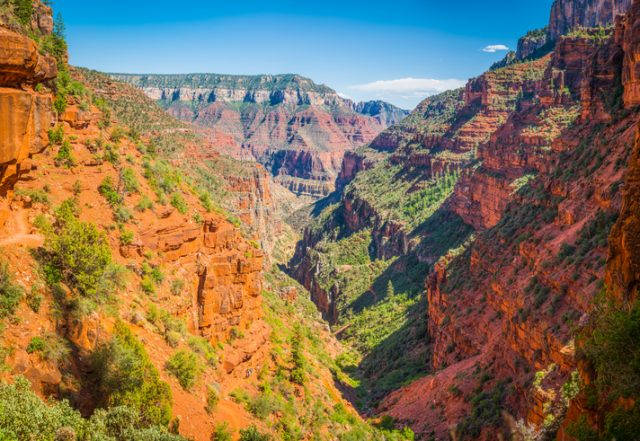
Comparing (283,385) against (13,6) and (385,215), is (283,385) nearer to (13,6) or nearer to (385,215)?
(13,6)

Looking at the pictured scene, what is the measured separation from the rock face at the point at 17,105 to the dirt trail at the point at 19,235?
5.70 metres

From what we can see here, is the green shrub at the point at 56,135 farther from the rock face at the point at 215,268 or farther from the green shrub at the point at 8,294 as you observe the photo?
the green shrub at the point at 8,294

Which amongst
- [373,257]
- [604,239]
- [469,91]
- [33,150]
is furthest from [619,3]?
[33,150]

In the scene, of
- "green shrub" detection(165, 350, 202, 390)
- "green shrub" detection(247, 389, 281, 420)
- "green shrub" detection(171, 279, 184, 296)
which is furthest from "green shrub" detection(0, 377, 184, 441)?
"green shrub" detection(171, 279, 184, 296)

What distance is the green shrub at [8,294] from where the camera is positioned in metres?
19.1

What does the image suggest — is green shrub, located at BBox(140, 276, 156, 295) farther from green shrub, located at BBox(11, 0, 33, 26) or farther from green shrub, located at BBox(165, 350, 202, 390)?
green shrub, located at BBox(11, 0, 33, 26)

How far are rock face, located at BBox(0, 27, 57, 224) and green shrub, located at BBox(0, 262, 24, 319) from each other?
414cm

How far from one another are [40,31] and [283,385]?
2739cm

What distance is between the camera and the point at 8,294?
19.4 meters

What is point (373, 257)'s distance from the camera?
117938 mm

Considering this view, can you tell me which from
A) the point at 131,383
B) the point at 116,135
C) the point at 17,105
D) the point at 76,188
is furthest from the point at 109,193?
the point at 17,105

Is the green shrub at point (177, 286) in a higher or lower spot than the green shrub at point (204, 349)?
higher

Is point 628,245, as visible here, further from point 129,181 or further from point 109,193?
point 129,181

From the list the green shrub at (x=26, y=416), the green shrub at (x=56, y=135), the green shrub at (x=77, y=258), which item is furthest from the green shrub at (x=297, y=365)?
the green shrub at (x=26, y=416)
